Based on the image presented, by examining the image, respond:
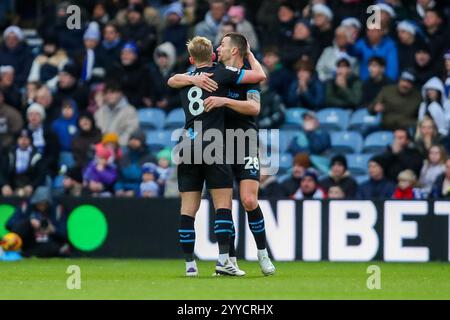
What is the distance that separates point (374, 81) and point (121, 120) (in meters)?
4.04

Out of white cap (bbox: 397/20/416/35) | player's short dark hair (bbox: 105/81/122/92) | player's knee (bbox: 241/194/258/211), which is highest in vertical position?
white cap (bbox: 397/20/416/35)

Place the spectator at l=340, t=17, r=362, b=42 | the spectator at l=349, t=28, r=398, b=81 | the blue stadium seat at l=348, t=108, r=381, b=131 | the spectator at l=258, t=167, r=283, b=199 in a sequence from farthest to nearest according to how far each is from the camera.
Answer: the spectator at l=340, t=17, r=362, b=42
the spectator at l=349, t=28, r=398, b=81
the blue stadium seat at l=348, t=108, r=381, b=131
the spectator at l=258, t=167, r=283, b=199

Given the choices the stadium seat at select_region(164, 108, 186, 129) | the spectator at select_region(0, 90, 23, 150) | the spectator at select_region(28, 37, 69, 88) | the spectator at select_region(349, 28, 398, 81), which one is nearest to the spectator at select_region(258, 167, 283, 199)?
the stadium seat at select_region(164, 108, 186, 129)

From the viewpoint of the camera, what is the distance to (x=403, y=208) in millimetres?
15844

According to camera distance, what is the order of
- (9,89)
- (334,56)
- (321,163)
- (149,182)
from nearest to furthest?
(149,182) → (321,163) → (334,56) → (9,89)

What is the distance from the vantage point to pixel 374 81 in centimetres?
1923

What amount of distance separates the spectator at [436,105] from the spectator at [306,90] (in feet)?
5.62

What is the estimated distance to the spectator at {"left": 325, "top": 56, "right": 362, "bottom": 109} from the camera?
19219mm

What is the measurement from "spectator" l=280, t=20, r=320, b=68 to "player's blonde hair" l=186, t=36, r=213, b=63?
7.98 meters

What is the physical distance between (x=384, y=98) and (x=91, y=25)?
17.5 feet

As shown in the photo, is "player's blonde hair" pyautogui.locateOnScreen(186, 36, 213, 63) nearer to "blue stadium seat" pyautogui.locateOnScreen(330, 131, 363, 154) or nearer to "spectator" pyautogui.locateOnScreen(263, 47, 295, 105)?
"blue stadium seat" pyautogui.locateOnScreen(330, 131, 363, 154)

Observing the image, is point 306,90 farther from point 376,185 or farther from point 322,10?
point 376,185

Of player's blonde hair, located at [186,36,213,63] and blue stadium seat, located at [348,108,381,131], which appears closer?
player's blonde hair, located at [186,36,213,63]

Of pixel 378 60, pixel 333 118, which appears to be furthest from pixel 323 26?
pixel 333 118
